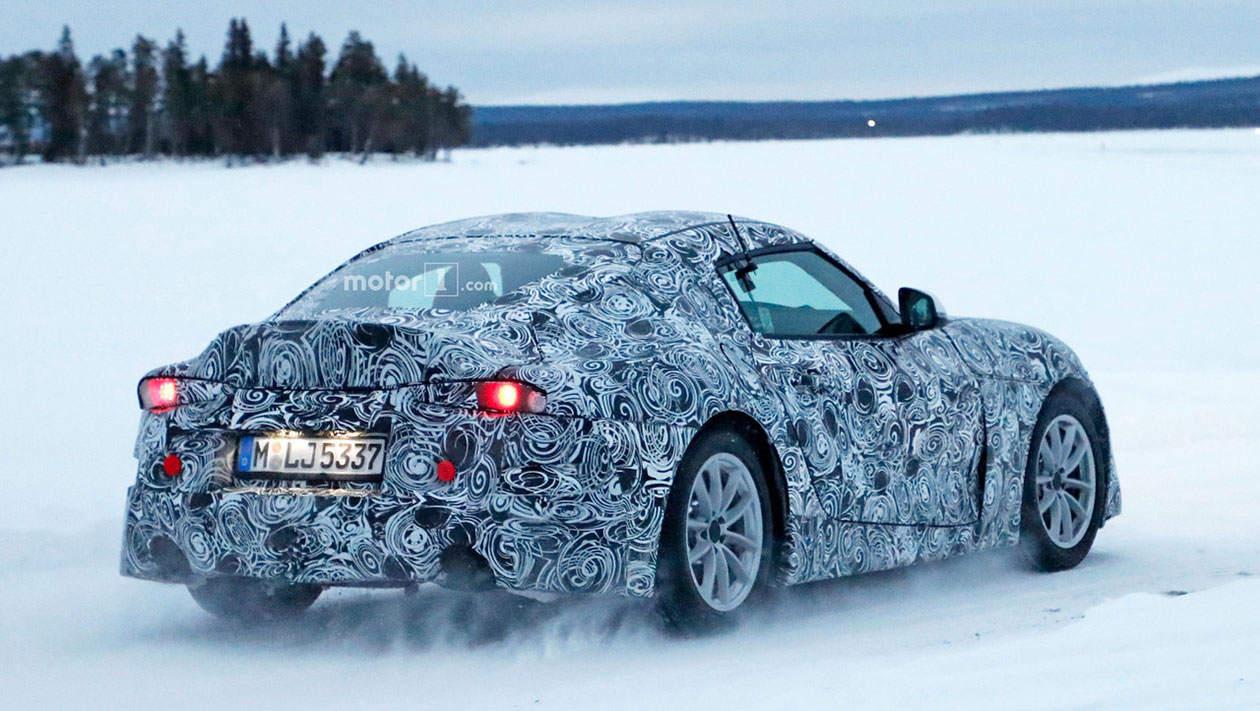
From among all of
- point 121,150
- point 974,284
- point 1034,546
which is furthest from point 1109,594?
point 121,150

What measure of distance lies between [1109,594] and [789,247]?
1.68 meters

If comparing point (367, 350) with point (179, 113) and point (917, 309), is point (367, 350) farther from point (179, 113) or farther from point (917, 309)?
point (179, 113)

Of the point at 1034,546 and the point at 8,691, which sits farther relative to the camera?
the point at 1034,546

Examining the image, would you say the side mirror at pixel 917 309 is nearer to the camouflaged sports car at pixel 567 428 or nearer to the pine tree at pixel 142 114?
the camouflaged sports car at pixel 567 428

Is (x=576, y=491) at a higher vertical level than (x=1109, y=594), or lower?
higher

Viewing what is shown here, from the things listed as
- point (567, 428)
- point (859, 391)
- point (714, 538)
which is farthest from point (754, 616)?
point (567, 428)

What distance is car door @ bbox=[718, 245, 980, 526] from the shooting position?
633 cm

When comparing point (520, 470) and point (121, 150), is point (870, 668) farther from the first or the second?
point (121, 150)

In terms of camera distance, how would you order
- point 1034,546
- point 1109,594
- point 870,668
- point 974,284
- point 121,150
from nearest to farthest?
point 870,668, point 1109,594, point 1034,546, point 974,284, point 121,150

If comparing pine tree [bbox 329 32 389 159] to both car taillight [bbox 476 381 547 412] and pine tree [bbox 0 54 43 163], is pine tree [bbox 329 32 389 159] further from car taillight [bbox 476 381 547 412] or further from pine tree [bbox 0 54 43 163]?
car taillight [bbox 476 381 547 412]

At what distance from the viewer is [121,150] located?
11988cm

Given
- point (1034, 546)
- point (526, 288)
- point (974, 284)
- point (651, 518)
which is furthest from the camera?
point (974, 284)

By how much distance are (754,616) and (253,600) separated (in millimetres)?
1666

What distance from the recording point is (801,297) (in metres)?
6.99
